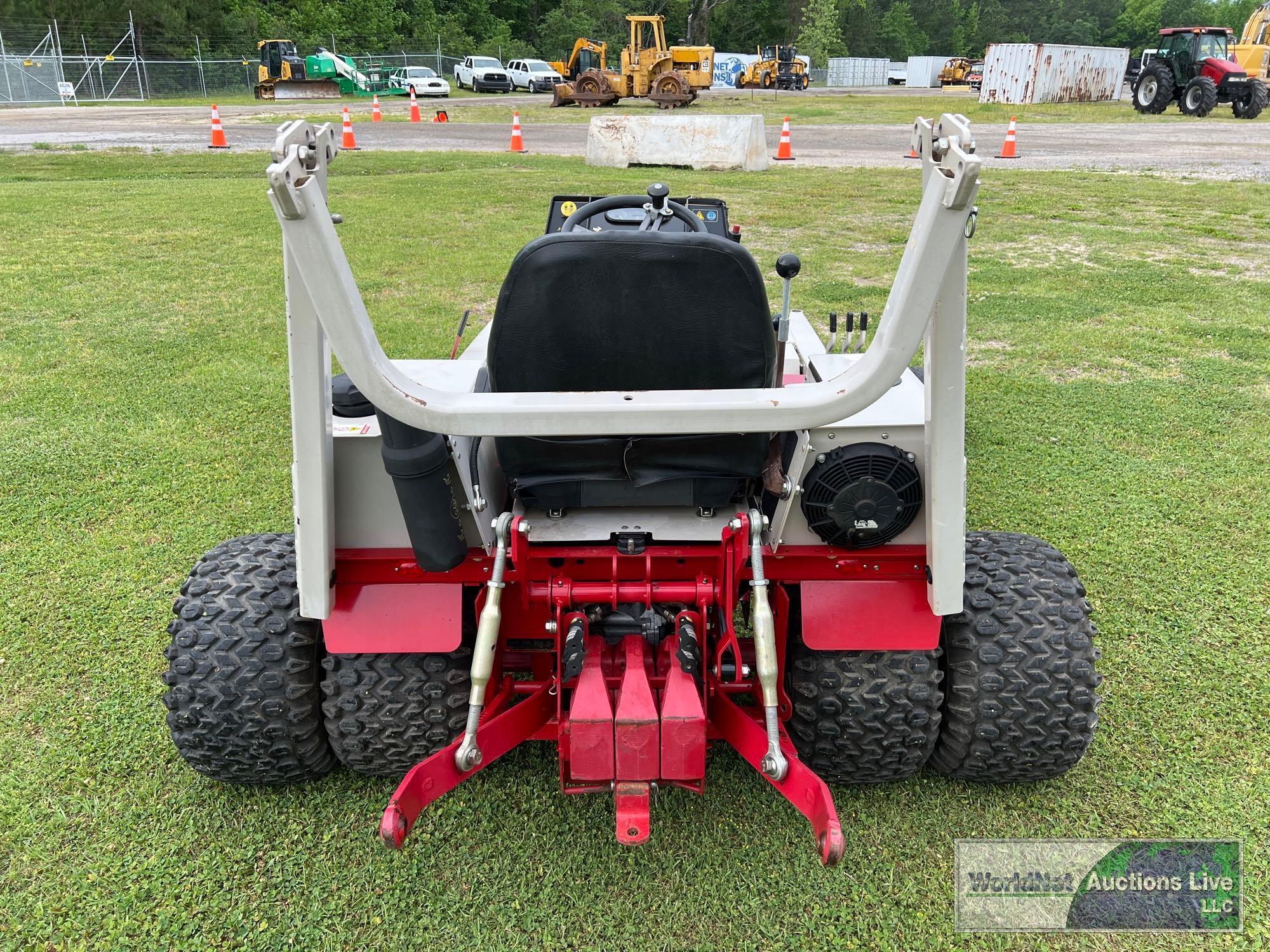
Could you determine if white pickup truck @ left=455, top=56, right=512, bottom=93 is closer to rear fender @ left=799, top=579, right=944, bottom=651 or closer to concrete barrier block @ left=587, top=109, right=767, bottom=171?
concrete barrier block @ left=587, top=109, right=767, bottom=171

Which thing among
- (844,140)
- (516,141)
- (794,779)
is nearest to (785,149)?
(844,140)

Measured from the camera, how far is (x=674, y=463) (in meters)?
2.35

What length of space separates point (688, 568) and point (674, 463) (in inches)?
12.7

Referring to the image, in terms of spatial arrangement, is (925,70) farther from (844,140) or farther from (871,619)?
(871,619)

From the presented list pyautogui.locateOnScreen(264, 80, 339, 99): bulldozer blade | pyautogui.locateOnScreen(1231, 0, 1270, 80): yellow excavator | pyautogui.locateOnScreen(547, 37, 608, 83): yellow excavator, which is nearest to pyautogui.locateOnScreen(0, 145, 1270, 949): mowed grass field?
pyautogui.locateOnScreen(1231, 0, 1270, 80): yellow excavator

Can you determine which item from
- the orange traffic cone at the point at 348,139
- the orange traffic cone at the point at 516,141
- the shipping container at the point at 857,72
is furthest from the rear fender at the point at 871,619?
the shipping container at the point at 857,72

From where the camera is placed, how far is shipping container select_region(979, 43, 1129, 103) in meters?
29.1

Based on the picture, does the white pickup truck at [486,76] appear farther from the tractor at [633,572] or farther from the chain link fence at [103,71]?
the tractor at [633,572]

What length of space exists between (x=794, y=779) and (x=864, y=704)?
428 millimetres

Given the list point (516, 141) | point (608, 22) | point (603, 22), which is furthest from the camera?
point (608, 22)

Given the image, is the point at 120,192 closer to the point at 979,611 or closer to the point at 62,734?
the point at 62,734

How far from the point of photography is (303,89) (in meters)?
34.0

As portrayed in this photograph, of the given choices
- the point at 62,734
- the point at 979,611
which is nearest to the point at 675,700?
the point at 979,611

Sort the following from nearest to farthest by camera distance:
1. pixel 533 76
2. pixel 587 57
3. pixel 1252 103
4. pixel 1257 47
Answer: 1. pixel 1252 103
2. pixel 1257 47
3. pixel 587 57
4. pixel 533 76
